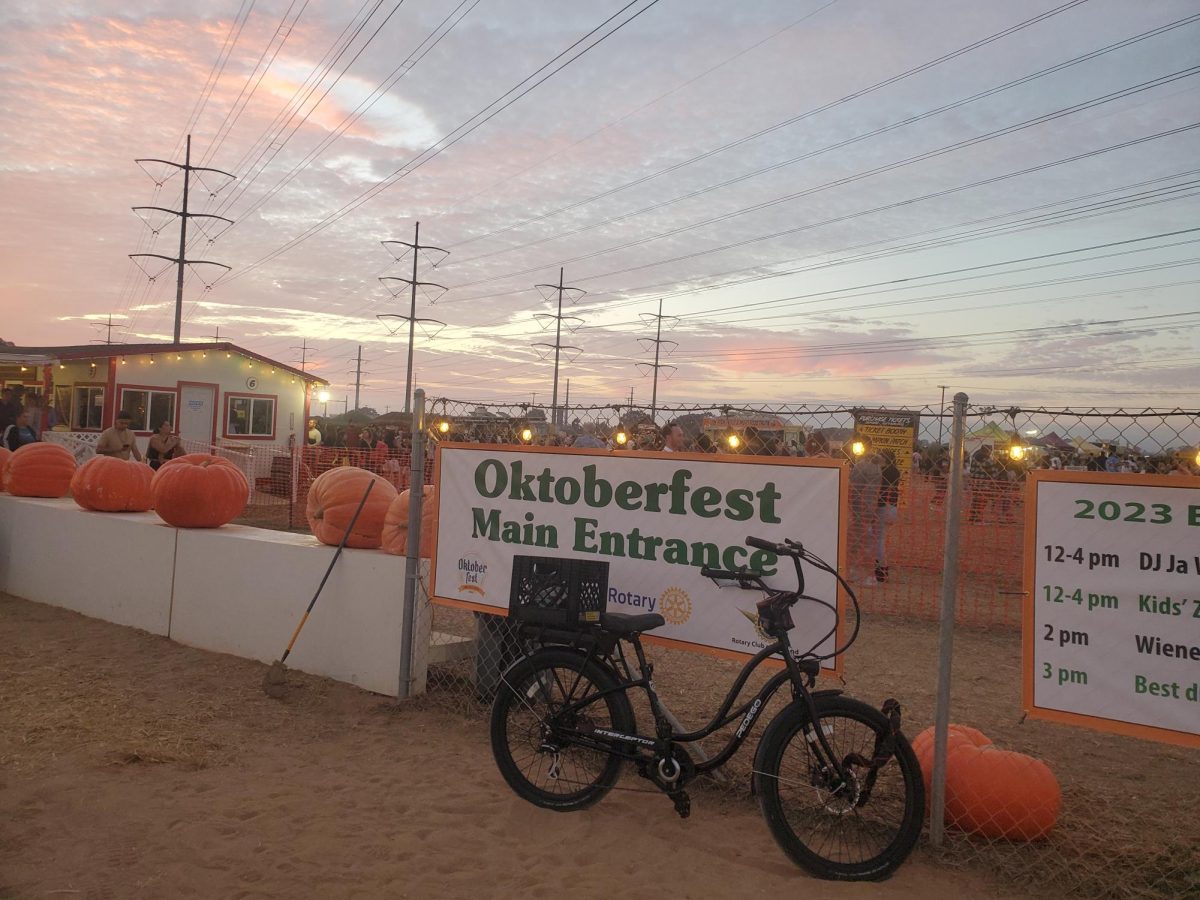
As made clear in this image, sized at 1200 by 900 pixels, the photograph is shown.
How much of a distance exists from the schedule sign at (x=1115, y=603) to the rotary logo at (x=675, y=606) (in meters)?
1.70

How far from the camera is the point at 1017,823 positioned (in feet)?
13.3

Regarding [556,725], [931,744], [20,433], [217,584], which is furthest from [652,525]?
[20,433]

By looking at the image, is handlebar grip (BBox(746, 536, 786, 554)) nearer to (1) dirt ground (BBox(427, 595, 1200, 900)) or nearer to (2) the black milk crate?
(1) dirt ground (BBox(427, 595, 1200, 900))

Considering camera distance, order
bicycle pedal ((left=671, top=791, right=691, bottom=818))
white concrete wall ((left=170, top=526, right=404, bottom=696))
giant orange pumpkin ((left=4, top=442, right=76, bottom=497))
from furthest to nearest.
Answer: giant orange pumpkin ((left=4, top=442, right=76, bottom=497)) < white concrete wall ((left=170, top=526, right=404, bottom=696)) < bicycle pedal ((left=671, top=791, right=691, bottom=818))

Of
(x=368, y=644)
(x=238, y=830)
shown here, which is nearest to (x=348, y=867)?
(x=238, y=830)

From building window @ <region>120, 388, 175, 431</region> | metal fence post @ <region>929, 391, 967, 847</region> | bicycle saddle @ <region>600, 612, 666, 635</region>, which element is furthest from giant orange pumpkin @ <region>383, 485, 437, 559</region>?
building window @ <region>120, 388, 175, 431</region>

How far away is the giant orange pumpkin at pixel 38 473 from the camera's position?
10.3 meters

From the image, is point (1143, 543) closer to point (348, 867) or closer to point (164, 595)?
point (348, 867)

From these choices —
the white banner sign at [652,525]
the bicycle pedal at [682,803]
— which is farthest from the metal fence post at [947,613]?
the bicycle pedal at [682,803]

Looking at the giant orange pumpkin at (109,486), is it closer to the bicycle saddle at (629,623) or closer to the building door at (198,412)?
the bicycle saddle at (629,623)

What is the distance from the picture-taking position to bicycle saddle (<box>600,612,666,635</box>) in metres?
4.46

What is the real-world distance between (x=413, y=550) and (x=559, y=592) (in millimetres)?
1732

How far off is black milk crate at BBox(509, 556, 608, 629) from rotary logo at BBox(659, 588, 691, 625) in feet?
1.33

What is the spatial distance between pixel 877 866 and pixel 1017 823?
773 millimetres
